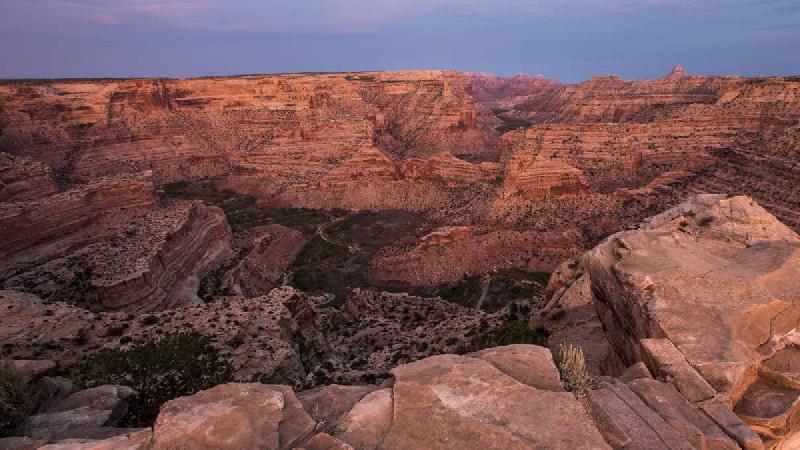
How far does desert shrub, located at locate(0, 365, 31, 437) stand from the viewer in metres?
10.3

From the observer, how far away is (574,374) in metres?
8.48

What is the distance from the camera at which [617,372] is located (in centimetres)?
1303

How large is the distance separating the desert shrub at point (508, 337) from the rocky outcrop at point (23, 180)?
4582 centimetres

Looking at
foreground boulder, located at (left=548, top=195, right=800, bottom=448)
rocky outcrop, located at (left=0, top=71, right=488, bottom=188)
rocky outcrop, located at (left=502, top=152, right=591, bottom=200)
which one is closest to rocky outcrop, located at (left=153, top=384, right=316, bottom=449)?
foreground boulder, located at (left=548, top=195, right=800, bottom=448)

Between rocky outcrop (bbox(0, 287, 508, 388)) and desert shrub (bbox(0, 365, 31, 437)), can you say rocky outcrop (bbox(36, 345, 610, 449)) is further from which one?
rocky outcrop (bbox(0, 287, 508, 388))

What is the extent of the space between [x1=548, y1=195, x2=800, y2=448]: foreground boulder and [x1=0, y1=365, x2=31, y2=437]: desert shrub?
1389 centimetres

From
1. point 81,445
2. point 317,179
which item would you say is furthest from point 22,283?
point 317,179

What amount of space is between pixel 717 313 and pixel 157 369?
18628mm

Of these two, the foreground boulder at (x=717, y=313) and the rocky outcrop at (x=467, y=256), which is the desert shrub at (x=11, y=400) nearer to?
the foreground boulder at (x=717, y=313)

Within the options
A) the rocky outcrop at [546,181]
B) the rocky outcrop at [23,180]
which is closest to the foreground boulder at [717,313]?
the rocky outcrop at [546,181]

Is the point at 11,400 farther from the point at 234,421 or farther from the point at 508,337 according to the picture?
the point at 508,337

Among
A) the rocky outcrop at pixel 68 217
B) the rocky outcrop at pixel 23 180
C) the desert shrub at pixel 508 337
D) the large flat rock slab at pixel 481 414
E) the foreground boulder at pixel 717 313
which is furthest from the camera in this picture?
the rocky outcrop at pixel 23 180

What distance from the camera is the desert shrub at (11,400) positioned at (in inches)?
407

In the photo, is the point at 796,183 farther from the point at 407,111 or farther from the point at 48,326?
the point at 407,111
